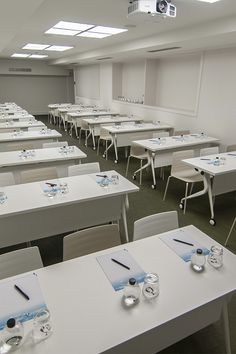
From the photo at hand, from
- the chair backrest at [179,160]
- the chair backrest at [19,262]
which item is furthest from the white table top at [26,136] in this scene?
the chair backrest at [19,262]

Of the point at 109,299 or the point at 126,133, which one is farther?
the point at 126,133

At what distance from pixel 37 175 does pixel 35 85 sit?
12257 millimetres

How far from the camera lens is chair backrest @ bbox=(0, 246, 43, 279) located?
1647 millimetres

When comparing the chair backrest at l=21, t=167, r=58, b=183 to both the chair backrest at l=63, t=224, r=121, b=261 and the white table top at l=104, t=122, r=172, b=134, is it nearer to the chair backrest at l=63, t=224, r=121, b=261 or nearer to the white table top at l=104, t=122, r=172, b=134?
the chair backrest at l=63, t=224, r=121, b=261

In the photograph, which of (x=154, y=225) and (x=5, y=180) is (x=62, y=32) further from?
(x=154, y=225)

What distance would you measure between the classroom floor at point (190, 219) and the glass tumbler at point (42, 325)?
3.43 ft

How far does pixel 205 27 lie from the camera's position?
4.27 meters

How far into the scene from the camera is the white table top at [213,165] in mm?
3447

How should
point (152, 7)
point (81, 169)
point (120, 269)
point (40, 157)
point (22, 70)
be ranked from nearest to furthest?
point (120, 269) < point (152, 7) < point (81, 169) < point (40, 157) < point (22, 70)

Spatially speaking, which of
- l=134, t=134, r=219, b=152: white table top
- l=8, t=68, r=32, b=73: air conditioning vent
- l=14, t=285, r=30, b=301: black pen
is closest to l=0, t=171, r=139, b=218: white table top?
l=14, t=285, r=30, b=301: black pen

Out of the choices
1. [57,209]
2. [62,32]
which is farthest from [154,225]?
[62,32]

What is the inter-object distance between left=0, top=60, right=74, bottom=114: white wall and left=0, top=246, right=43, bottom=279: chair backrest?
44.4 feet

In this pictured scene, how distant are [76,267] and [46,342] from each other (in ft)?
1.71

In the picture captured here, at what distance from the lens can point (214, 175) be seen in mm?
3404
